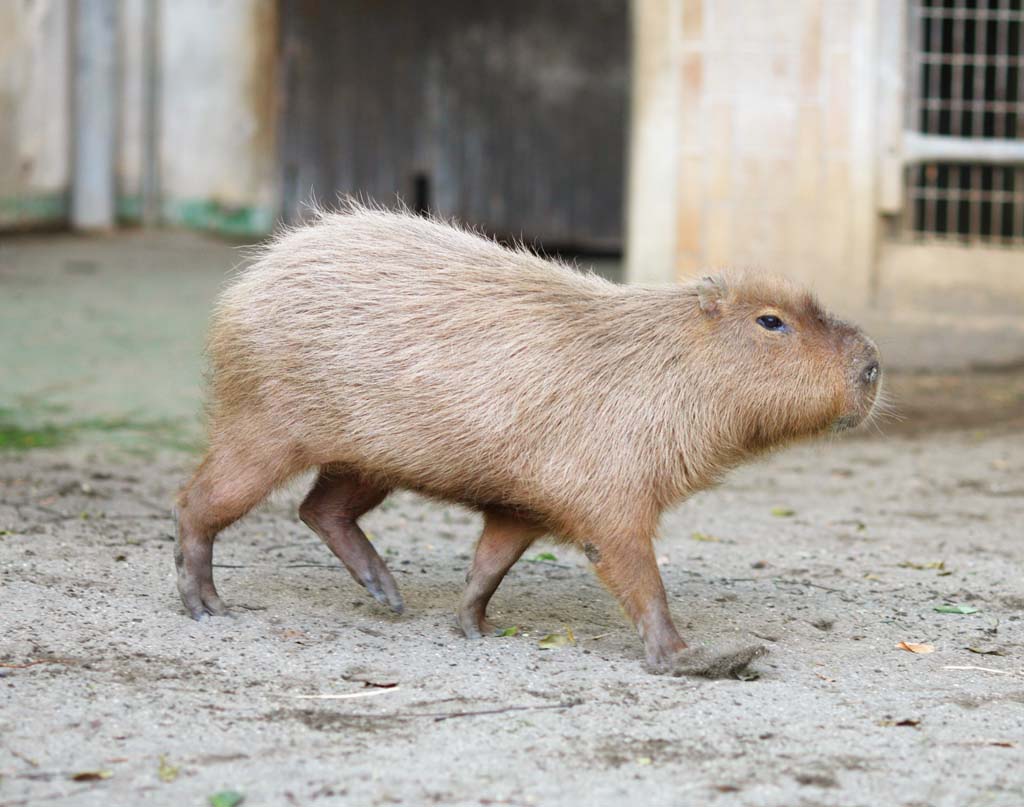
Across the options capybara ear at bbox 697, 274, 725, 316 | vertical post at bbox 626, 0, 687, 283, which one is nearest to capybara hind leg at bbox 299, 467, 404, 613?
capybara ear at bbox 697, 274, 725, 316

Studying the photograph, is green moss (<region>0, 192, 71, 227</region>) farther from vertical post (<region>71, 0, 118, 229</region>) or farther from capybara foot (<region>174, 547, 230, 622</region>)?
capybara foot (<region>174, 547, 230, 622</region>)

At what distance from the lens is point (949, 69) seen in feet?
32.9

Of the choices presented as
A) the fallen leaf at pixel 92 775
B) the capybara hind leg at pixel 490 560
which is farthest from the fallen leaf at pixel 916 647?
the fallen leaf at pixel 92 775

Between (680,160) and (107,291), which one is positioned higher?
(680,160)

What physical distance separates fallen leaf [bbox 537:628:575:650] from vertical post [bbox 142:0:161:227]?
9336mm

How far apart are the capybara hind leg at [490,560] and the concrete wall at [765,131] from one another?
5.34 metres

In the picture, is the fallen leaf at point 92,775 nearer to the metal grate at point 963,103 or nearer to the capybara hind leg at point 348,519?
the capybara hind leg at point 348,519

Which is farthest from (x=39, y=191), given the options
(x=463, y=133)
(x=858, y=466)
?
(x=858, y=466)

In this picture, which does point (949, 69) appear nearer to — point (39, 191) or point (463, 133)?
point (463, 133)

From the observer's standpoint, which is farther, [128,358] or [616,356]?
[128,358]

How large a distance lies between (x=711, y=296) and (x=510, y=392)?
0.62m

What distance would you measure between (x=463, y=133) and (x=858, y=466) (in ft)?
23.8

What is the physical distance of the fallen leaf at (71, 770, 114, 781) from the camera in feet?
10.5

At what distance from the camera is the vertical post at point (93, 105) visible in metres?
12.4
